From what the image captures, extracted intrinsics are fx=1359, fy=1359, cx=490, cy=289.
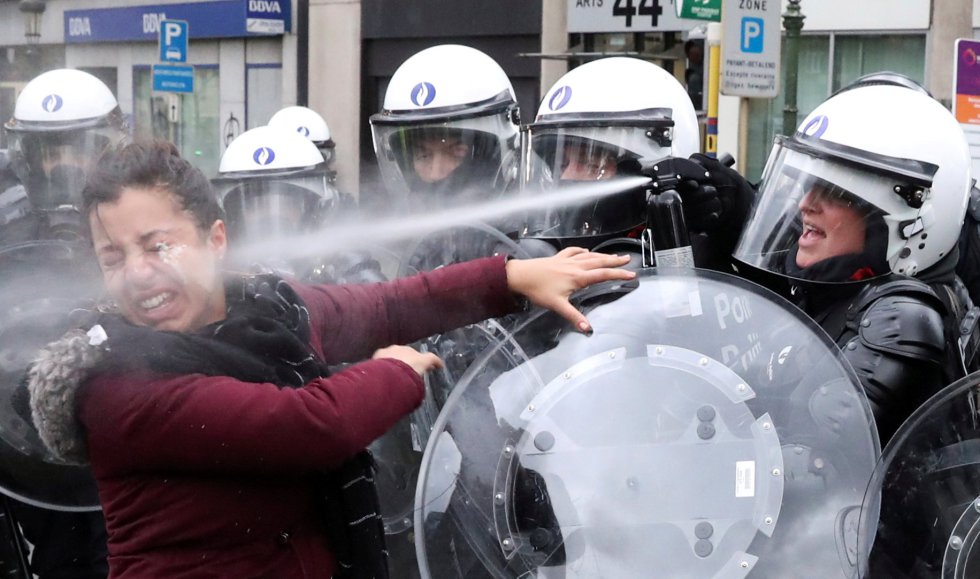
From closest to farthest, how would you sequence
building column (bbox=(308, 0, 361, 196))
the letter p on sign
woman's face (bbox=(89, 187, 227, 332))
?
woman's face (bbox=(89, 187, 227, 332)), the letter p on sign, building column (bbox=(308, 0, 361, 196))

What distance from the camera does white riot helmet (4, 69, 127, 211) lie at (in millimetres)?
4659

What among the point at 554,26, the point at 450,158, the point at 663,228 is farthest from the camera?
the point at 554,26

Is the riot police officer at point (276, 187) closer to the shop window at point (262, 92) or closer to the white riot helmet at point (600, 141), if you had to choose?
the white riot helmet at point (600, 141)

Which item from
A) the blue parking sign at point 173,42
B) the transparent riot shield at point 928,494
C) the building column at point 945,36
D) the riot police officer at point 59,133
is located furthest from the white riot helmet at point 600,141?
the blue parking sign at point 173,42

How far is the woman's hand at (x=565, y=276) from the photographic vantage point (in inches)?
87.6

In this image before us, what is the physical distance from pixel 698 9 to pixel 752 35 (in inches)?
19.3

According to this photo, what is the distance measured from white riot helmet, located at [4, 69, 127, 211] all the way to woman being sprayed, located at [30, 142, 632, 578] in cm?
251

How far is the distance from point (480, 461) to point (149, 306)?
579mm

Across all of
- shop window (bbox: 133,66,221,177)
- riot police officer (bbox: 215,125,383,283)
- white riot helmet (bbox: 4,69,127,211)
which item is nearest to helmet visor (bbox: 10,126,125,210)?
white riot helmet (bbox: 4,69,127,211)

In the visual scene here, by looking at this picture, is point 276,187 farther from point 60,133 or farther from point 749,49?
point 749,49

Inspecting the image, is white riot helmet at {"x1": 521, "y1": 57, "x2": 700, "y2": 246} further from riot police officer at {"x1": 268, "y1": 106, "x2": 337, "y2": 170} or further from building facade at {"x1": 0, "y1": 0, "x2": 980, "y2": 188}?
riot police officer at {"x1": 268, "y1": 106, "x2": 337, "y2": 170}

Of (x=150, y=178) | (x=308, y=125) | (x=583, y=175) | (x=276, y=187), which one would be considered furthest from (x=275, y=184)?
(x=308, y=125)

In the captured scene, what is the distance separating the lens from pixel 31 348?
3160 mm

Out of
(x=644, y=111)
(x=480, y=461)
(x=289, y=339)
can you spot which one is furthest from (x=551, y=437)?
(x=644, y=111)
